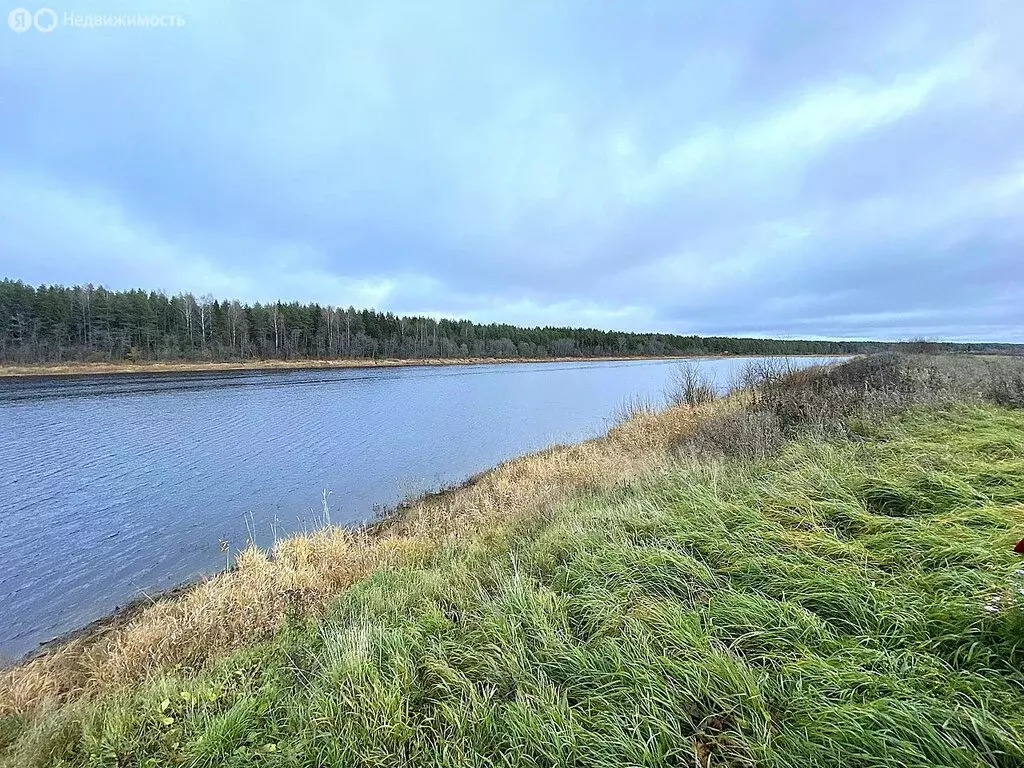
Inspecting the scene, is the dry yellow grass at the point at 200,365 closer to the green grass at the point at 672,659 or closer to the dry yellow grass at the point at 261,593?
the dry yellow grass at the point at 261,593

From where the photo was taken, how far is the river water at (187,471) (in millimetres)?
8547

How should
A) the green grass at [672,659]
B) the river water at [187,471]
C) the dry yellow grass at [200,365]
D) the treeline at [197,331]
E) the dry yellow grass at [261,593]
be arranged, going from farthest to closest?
the treeline at [197,331], the dry yellow grass at [200,365], the river water at [187,471], the dry yellow grass at [261,593], the green grass at [672,659]

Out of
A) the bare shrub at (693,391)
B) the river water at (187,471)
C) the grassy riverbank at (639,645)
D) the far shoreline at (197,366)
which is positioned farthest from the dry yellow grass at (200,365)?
the grassy riverbank at (639,645)

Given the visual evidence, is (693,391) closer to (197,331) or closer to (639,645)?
(639,645)

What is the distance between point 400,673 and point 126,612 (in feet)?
22.7

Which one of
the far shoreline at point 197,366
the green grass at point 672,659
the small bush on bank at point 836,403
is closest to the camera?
the green grass at point 672,659

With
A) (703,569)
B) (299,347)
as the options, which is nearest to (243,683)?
(703,569)

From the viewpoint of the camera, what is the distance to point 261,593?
552 cm

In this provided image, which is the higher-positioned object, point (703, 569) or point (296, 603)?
point (703, 569)

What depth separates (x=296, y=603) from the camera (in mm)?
5180

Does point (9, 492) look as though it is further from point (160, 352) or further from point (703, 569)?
point (160, 352)

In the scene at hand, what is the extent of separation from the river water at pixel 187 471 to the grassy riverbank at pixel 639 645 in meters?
3.46

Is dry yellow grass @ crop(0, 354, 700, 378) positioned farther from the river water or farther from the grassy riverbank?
the grassy riverbank

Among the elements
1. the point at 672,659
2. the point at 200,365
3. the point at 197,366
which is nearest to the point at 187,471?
the point at 672,659
